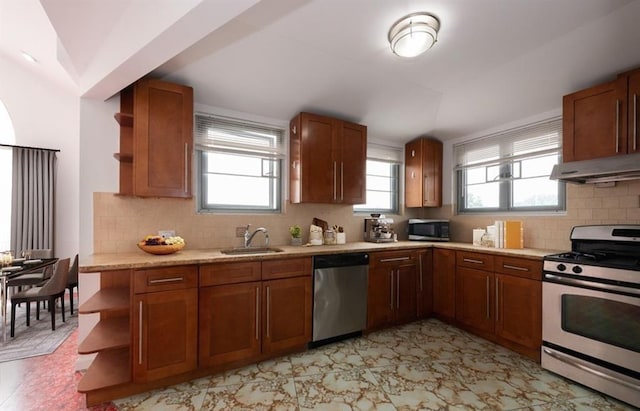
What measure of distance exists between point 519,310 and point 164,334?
2.93 meters

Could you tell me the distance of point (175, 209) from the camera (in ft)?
8.20

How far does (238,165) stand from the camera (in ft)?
9.48

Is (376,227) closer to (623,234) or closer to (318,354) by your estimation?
(318,354)

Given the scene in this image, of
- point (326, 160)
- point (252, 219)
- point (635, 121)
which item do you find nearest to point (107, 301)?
Result: point (252, 219)

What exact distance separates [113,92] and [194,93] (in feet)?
2.01

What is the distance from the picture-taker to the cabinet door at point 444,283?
3.02 m

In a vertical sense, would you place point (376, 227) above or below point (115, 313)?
above

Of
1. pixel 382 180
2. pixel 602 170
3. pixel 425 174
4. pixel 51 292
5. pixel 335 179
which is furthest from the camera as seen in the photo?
pixel 382 180

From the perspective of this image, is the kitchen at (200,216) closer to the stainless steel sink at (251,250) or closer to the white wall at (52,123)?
the stainless steel sink at (251,250)

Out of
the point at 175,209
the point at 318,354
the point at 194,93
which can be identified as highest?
the point at 194,93

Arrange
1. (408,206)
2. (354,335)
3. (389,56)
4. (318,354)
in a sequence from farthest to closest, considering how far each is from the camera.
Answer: (408,206) < (354,335) < (318,354) < (389,56)

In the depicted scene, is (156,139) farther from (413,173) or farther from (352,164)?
(413,173)

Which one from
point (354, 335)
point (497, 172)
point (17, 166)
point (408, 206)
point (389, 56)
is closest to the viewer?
point (389, 56)

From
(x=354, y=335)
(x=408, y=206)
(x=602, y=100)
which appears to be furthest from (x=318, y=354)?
(x=602, y=100)
